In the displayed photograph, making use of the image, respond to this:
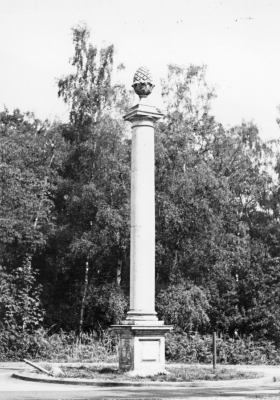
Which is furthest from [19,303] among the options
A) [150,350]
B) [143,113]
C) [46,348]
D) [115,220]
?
[143,113]

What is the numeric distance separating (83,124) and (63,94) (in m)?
2.31

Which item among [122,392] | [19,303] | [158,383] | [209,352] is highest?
[19,303]

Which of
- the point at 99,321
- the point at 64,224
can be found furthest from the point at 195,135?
the point at 99,321

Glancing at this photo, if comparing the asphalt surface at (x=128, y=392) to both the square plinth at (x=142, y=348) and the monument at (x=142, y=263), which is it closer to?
the square plinth at (x=142, y=348)

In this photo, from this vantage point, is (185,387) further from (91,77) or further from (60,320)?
(91,77)

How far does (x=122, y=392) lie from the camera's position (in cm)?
1441

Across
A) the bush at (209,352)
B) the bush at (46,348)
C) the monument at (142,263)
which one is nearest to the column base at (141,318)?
the monument at (142,263)

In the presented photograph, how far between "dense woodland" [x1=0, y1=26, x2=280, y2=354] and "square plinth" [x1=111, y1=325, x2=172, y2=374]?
11.6m

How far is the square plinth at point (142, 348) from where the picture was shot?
1795 centimetres

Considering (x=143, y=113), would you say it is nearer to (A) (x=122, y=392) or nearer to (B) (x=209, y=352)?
(A) (x=122, y=392)

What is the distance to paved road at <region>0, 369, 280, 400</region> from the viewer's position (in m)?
13.1

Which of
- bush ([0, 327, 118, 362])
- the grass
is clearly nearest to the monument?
the grass

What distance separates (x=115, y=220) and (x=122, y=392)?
1811 centimetres

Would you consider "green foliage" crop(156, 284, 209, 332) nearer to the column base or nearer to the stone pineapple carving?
the column base
